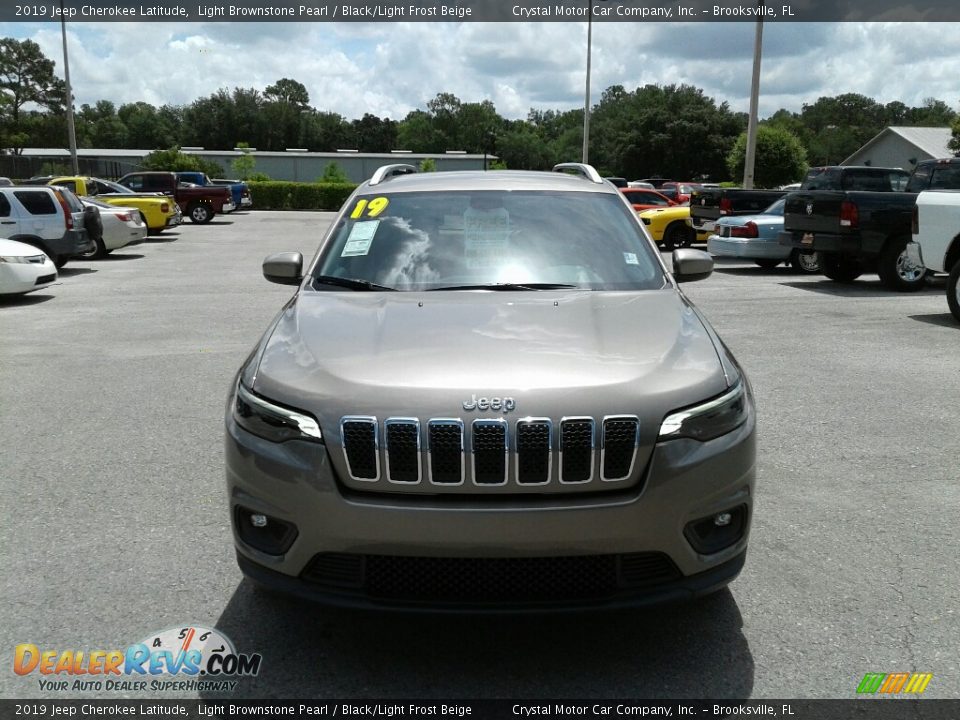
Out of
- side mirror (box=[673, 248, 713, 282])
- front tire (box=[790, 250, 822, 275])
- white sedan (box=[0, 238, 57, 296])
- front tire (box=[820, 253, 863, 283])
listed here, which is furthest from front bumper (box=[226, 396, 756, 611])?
front tire (box=[790, 250, 822, 275])

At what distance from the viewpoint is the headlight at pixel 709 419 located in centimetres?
301

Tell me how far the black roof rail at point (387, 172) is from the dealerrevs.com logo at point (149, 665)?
107 inches

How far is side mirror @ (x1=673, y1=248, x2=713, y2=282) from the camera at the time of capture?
195 inches

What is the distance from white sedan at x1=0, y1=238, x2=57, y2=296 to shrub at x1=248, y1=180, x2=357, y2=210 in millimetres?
42395

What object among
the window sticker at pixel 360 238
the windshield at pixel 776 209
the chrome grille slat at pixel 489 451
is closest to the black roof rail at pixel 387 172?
the window sticker at pixel 360 238

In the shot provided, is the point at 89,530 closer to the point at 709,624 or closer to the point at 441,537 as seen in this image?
the point at 441,537

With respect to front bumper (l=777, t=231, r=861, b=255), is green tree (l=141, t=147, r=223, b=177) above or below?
above

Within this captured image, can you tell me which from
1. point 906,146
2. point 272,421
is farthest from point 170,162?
point 906,146

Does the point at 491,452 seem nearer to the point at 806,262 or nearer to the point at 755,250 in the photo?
the point at 806,262

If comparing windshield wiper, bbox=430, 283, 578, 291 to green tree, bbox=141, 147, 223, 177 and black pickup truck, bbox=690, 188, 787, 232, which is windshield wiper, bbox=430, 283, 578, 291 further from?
green tree, bbox=141, 147, 223, 177

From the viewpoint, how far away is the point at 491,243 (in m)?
4.44

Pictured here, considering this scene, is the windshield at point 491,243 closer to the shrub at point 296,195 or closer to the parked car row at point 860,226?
the parked car row at point 860,226

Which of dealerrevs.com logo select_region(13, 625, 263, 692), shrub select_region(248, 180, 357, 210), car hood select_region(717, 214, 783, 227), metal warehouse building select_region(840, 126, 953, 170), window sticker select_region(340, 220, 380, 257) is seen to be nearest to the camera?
dealerrevs.com logo select_region(13, 625, 263, 692)

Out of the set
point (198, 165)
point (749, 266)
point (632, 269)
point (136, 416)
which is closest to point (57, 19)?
point (198, 165)
